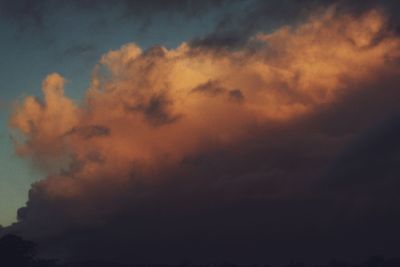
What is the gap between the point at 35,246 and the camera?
184 meters

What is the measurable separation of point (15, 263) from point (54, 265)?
12.8 meters

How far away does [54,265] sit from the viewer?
7338 inches

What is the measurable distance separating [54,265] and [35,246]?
28.0 feet

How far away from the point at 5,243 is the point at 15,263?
7.25 metres

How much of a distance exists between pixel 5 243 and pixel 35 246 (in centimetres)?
877

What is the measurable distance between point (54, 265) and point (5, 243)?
16.3 meters

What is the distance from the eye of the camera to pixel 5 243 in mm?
181125

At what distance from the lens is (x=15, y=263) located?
178 metres

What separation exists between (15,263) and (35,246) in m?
8.19
